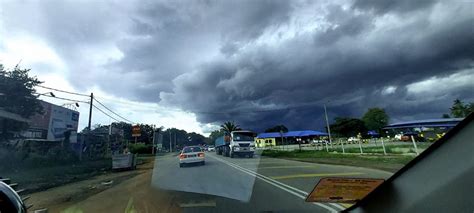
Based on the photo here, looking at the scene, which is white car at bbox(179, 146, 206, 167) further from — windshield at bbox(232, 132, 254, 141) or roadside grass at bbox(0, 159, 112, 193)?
windshield at bbox(232, 132, 254, 141)

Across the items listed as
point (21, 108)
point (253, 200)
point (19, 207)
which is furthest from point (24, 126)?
point (19, 207)

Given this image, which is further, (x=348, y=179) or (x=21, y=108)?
(x=21, y=108)

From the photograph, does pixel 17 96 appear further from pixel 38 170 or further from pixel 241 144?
pixel 241 144

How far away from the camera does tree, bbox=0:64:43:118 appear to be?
21531 mm

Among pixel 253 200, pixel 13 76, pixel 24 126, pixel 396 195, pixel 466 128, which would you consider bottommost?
pixel 253 200

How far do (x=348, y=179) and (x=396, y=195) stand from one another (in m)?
0.37

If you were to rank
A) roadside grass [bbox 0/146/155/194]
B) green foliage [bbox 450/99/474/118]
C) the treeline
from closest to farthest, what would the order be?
green foliage [bbox 450/99/474/118] → roadside grass [bbox 0/146/155/194] → the treeline

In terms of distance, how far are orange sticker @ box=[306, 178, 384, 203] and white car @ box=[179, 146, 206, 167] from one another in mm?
21098

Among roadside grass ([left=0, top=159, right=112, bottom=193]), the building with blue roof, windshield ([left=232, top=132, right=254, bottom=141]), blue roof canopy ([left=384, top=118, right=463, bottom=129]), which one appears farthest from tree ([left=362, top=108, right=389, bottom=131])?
windshield ([left=232, top=132, right=254, bottom=141])

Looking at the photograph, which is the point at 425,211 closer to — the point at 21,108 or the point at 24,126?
the point at 21,108

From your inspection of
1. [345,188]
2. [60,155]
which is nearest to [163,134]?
[60,155]

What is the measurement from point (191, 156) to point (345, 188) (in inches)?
855

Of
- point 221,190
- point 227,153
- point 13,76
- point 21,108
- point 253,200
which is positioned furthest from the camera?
point 227,153

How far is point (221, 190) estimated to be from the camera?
1022 cm
